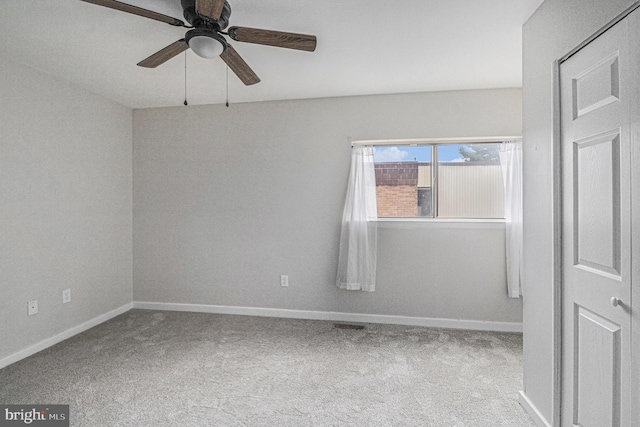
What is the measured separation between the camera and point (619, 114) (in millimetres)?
1272

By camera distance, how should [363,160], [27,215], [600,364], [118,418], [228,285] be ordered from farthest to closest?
[228,285] < [363,160] < [27,215] < [118,418] < [600,364]

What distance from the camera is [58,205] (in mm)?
2928

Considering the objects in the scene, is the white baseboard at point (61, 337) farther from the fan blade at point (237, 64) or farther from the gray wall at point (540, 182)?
the gray wall at point (540, 182)

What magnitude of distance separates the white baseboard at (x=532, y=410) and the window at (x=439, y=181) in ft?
5.70

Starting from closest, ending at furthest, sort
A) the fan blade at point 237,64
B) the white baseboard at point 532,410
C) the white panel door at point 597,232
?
the white panel door at point 597,232 < the white baseboard at point 532,410 < the fan blade at point 237,64

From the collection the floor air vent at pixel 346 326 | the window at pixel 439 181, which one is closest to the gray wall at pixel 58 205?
the floor air vent at pixel 346 326

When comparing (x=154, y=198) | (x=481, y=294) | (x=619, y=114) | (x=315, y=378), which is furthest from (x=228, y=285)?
(x=619, y=114)

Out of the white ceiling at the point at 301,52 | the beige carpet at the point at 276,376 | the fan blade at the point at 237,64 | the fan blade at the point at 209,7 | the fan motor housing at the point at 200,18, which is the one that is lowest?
the beige carpet at the point at 276,376

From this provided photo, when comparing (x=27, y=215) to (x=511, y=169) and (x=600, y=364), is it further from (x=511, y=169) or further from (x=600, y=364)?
(x=511, y=169)

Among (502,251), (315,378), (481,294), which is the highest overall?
(502,251)

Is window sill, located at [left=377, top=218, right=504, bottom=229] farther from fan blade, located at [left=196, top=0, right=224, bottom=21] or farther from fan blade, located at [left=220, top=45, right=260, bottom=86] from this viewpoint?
fan blade, located at [left=196, top=0, right=224, bottom=21]

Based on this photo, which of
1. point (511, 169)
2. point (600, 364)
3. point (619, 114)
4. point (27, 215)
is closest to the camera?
point (619, 114)

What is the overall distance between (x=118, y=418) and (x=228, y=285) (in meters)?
1.86

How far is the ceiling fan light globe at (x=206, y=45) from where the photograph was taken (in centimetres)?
168
